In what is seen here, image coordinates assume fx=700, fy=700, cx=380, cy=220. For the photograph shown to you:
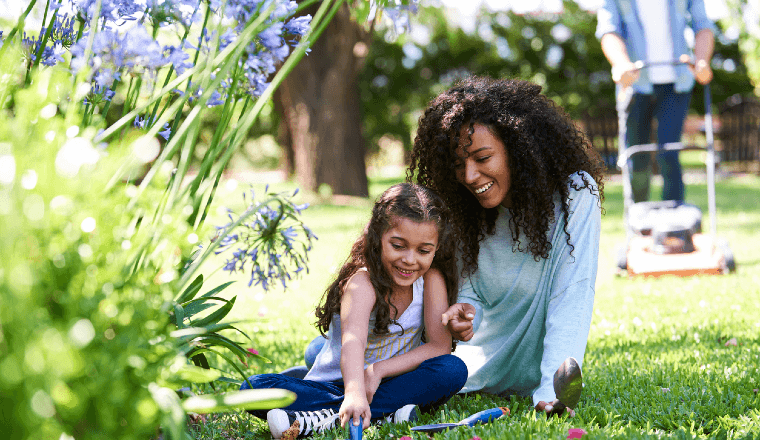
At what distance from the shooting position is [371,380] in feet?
6.79

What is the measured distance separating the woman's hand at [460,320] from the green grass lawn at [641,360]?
0.23 meters

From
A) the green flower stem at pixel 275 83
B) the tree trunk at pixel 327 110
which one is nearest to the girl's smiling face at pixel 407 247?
the green flower stem at pixel 275 83

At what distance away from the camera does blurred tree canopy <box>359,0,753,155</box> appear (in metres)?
13.7

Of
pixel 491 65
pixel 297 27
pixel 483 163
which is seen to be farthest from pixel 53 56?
pixel 491 65

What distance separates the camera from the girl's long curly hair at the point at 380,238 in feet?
6.97

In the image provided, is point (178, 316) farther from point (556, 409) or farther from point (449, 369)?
point (556, 409)

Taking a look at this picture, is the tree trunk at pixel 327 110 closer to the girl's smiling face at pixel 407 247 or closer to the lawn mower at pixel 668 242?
the lawn mower at pixel 668 242

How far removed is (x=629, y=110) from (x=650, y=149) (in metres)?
0.53

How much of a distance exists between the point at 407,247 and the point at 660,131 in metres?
3.37

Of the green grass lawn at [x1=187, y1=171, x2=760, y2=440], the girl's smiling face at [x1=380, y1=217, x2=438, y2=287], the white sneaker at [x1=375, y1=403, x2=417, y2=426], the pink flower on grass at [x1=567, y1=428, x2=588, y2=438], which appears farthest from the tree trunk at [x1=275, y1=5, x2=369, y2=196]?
the pink flower on grass at [x1=567, y1=428, x2=588, y2=438]

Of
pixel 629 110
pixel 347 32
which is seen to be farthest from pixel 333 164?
pixel 629 110

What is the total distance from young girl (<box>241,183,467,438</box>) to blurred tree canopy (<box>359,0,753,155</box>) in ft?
38.3

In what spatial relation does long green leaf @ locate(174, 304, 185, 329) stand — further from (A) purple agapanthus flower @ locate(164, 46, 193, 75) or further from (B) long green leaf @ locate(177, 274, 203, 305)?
(A) purple agapanthus flower @ locate(164, 46, 193, 75)

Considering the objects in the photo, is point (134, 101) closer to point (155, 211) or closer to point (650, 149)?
point (155, 211)
